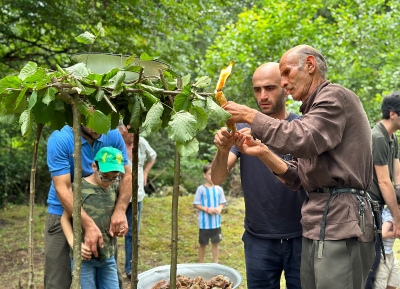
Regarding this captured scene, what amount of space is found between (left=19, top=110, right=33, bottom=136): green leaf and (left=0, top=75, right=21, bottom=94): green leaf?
11 cm

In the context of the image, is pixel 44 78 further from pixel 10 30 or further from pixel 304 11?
pixel 304 11

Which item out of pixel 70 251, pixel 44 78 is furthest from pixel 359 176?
pixel 70 251

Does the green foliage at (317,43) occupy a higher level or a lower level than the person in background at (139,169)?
higher

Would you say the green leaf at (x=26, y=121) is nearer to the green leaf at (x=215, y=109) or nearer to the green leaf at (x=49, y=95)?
the green leaf at (x=49, y=95)

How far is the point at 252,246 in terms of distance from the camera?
2963mm

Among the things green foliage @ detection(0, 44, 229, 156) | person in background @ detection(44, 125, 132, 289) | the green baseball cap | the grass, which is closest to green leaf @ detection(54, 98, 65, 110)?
green foliage @ detection(0, 44, 229, 156)

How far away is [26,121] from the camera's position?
173 cm

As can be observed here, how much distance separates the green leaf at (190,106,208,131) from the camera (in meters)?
1.80

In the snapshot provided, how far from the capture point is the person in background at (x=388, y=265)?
3.95 m

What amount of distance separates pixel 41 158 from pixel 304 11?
6812 millimetres

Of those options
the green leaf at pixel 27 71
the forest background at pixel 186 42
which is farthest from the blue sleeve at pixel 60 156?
the forest background at pixel 186 42

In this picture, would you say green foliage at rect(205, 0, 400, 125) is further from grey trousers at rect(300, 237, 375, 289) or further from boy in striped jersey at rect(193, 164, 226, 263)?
grey trousers at rect(300, 237, 375, 289)

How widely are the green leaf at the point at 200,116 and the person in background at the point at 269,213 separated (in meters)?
0.98

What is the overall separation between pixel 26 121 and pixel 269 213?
5.52 feet
